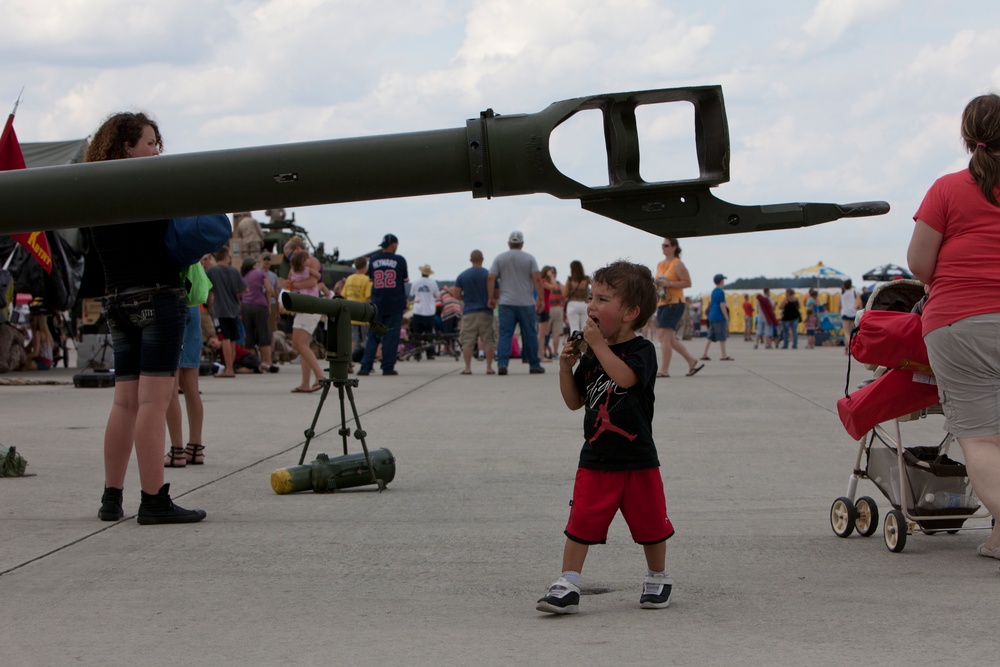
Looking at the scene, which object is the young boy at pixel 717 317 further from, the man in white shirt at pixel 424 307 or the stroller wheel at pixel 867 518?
A: the stroller wheel at pixel 867 518

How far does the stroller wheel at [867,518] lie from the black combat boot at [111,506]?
348 centimetres

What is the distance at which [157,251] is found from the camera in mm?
5820

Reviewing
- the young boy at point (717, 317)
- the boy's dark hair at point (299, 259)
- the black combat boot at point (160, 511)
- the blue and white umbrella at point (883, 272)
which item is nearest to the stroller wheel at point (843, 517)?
the black combat boot at point (160, 511)

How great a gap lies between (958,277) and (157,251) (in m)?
3.58

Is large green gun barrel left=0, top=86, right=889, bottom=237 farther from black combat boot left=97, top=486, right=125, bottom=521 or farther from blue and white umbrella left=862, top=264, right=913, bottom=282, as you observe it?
blue and white umbrella left=862, top=264, right=913, bottom=282

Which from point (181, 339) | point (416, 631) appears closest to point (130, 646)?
point (416, 631)

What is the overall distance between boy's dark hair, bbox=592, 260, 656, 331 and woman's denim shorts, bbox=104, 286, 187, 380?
246 centimetres

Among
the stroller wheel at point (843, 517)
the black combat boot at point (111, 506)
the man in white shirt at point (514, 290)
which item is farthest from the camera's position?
the man in white shirt at point (514, 290)

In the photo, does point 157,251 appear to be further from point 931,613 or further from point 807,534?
point 931,613

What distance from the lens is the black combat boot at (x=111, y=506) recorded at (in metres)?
5.92

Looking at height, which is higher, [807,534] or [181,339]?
[181,339]

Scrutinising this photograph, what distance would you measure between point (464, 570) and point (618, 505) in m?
0.85

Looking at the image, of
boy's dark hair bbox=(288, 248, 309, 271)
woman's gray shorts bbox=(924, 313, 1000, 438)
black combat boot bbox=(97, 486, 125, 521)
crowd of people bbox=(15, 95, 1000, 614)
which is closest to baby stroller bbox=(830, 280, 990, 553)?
crowd of people bbox=(15, 95, 1000, 614)

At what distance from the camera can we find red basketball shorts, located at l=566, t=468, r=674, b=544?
13.7 ft
